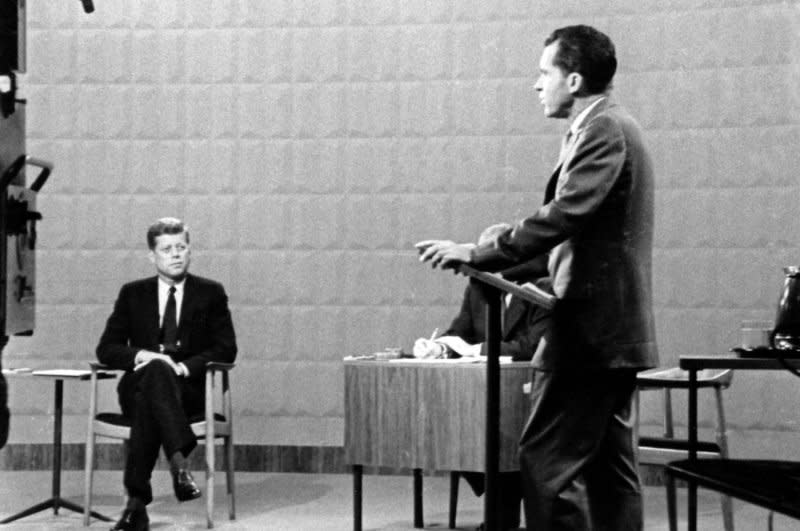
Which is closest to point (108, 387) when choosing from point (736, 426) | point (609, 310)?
point (736, 426)

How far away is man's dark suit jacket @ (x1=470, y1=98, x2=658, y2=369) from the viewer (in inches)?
119

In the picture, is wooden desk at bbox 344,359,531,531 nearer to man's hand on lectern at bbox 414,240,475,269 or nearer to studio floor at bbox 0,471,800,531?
studio floor at bbox 0,471,800,531

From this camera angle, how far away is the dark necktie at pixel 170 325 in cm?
551

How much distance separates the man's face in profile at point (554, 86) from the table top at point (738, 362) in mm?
978

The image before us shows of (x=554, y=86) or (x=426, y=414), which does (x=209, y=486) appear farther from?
(x=554, y=86)

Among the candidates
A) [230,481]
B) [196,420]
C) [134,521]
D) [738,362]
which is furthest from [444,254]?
[230,481]

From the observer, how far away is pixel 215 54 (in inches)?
257

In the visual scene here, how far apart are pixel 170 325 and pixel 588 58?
9.36 feet

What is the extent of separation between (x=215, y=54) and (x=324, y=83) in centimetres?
57

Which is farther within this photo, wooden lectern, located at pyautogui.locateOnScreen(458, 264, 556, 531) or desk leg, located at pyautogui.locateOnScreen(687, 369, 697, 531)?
desk leg, located at pyautogui.locateOnScreen(687, 369, 697, 531)

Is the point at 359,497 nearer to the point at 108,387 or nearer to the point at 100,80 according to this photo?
the point at 108,387

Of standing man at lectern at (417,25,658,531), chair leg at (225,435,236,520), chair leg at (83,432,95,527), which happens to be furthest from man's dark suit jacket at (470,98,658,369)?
chair leg at (83,432,95,527)

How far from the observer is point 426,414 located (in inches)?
177

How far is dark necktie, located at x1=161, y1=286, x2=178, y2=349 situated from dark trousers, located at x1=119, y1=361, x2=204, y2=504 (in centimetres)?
32
